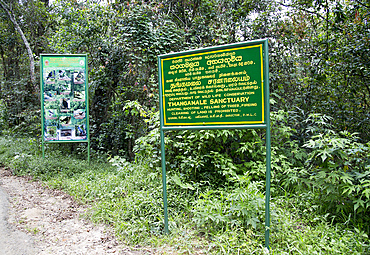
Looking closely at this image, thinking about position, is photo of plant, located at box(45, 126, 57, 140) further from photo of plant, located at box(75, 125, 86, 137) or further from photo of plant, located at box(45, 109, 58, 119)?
photo of plant, located at box(75, 125, 86, 137)

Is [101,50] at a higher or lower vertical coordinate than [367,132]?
higher

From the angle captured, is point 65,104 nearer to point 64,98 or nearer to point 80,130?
point 64,98

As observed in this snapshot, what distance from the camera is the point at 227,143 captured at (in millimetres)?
5004

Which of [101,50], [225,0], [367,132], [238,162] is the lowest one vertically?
[238,162]

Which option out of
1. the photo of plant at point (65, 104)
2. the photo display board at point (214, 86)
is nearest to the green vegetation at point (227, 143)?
the photo display board at point (214, 86)

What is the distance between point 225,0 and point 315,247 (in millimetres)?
6566

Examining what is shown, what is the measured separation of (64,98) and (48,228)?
382 centimetres

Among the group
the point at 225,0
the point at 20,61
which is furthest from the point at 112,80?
the point at 20,61

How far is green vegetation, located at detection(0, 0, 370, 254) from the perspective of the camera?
3311mm

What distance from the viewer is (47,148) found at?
7.73 metres

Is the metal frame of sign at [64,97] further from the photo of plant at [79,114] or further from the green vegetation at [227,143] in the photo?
the green vegetation at [227,143]

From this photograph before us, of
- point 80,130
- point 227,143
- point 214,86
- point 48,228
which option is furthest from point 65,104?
point 214,86

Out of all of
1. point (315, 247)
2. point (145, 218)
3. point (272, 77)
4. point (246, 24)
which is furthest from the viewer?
point (246, 24)

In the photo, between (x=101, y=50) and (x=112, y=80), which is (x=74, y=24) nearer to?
(x=101, y=50)
